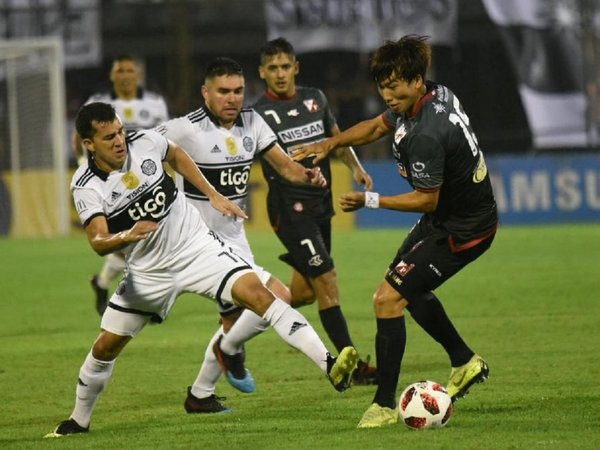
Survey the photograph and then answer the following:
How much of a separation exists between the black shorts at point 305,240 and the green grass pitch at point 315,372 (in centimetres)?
74

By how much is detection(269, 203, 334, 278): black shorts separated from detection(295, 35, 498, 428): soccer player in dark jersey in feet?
6.79

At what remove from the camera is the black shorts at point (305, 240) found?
9.94 metres

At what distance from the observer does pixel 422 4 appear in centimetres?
2902

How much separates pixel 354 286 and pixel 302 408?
7574 mm

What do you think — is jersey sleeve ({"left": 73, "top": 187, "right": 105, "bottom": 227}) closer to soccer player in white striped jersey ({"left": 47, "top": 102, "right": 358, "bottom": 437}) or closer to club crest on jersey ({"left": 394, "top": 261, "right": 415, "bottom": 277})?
soccer player in white striped jersey ({"left": 47, "top": 102, "right": 358, "bottom": 437})

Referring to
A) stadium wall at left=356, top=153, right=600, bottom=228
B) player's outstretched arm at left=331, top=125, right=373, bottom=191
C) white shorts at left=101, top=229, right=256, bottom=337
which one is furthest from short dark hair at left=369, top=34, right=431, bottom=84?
stadium wall at left=356, top=153, right=600, bottom=228

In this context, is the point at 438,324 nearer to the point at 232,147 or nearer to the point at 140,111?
the point at 232,147

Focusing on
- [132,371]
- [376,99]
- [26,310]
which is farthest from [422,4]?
[132,371]

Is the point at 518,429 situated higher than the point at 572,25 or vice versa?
the point at 518,429

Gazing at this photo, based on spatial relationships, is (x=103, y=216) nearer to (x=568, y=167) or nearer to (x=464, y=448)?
(x=464, y=448)

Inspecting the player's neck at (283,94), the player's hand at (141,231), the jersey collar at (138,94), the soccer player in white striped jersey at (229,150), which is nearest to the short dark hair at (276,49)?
the player's neck at (283,94)

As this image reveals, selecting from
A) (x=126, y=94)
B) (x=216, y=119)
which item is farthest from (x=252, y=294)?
(x=126, y=94)

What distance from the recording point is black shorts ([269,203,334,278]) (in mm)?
9938

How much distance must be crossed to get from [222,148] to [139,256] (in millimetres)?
1453
